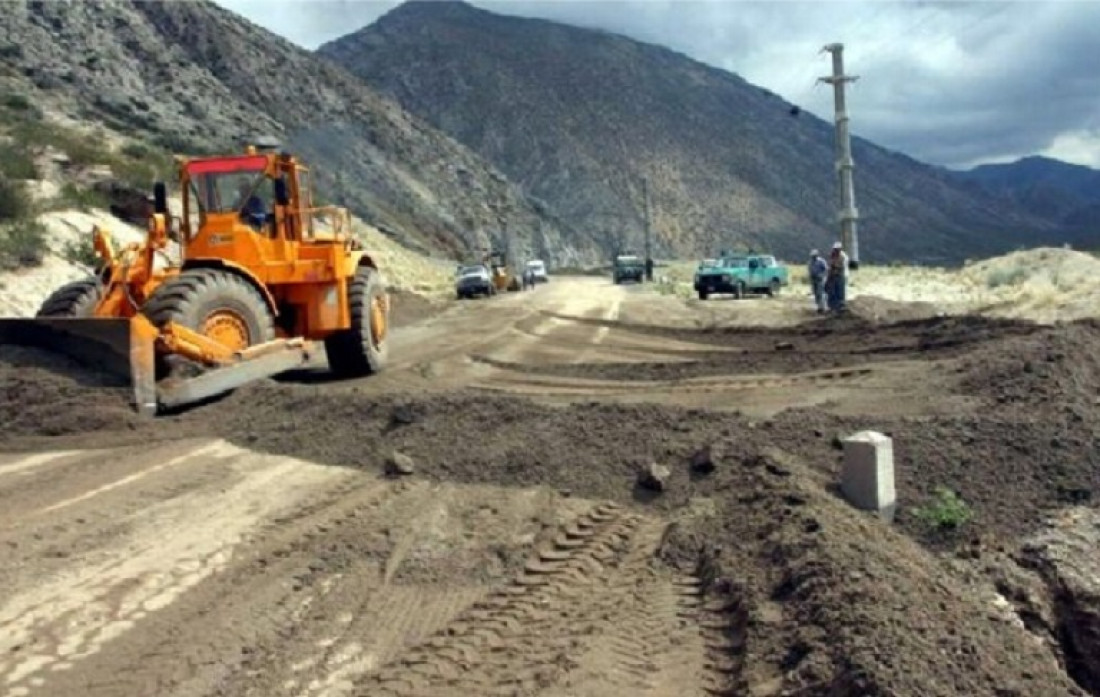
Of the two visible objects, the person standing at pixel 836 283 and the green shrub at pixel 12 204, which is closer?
the green shrub at pixel 12 204

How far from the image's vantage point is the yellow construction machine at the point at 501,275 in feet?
174

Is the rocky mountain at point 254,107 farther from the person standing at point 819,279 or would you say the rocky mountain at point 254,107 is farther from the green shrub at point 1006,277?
the green shrub at point 1006,277

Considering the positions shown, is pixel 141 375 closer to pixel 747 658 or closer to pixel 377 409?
pixel 377 409

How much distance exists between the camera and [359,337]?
49.3 ft

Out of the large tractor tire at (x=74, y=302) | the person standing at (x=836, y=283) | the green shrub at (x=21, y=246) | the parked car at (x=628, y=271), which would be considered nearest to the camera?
the large tractor tire at (x=74, y=302)

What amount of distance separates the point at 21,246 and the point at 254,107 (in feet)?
163

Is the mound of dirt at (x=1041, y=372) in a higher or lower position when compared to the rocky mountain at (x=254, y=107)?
lower

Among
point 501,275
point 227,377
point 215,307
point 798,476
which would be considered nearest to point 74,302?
point 215,307

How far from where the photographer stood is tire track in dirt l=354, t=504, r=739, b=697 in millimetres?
5070

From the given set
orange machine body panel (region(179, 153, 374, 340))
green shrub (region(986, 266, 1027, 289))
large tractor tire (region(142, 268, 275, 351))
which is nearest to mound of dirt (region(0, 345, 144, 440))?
large tractor tire (region(142, 268, 275, 351))

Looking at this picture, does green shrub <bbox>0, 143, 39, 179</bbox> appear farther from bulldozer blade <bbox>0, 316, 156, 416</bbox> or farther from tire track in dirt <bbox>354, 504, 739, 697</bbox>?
tire track in dirt <bbox>354, 504, 739, 697</bbox>

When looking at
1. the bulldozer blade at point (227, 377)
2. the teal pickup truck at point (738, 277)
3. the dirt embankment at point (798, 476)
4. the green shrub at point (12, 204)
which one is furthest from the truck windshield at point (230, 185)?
the teal pickup truck at point (738, 277)

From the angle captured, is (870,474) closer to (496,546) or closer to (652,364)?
(496,546)

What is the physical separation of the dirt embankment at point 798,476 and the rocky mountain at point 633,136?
10773 cm
